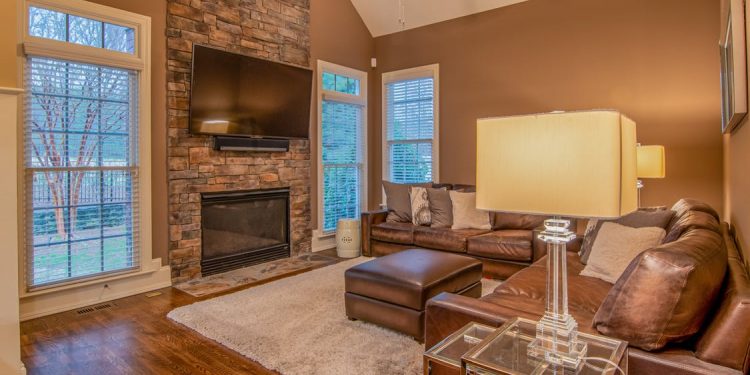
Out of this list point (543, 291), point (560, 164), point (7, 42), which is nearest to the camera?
point (560, 164)

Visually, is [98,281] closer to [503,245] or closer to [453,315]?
[453,315]

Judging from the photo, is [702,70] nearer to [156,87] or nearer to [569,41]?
[569,41]

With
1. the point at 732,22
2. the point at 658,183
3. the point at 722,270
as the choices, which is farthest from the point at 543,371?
the point at 658,183

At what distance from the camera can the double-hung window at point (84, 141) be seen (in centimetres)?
322

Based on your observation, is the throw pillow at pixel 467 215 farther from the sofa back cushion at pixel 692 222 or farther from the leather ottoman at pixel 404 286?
the sofa back cushion at pixel 692 222

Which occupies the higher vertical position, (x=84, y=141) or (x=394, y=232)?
(x=84, y=141)

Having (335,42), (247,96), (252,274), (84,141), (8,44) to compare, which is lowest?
(252,274)

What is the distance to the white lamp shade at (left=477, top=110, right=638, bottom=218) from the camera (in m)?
1.16

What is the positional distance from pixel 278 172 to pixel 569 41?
3.62 meters

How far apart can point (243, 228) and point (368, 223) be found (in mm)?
1433

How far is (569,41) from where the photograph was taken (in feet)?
15.6

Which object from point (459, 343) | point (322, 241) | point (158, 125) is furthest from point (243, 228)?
point (459, 343)

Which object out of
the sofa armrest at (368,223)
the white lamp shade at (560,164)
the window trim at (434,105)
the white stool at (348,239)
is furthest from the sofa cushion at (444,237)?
the white lamp shade at (560,164)

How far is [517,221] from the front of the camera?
4.61 meters
